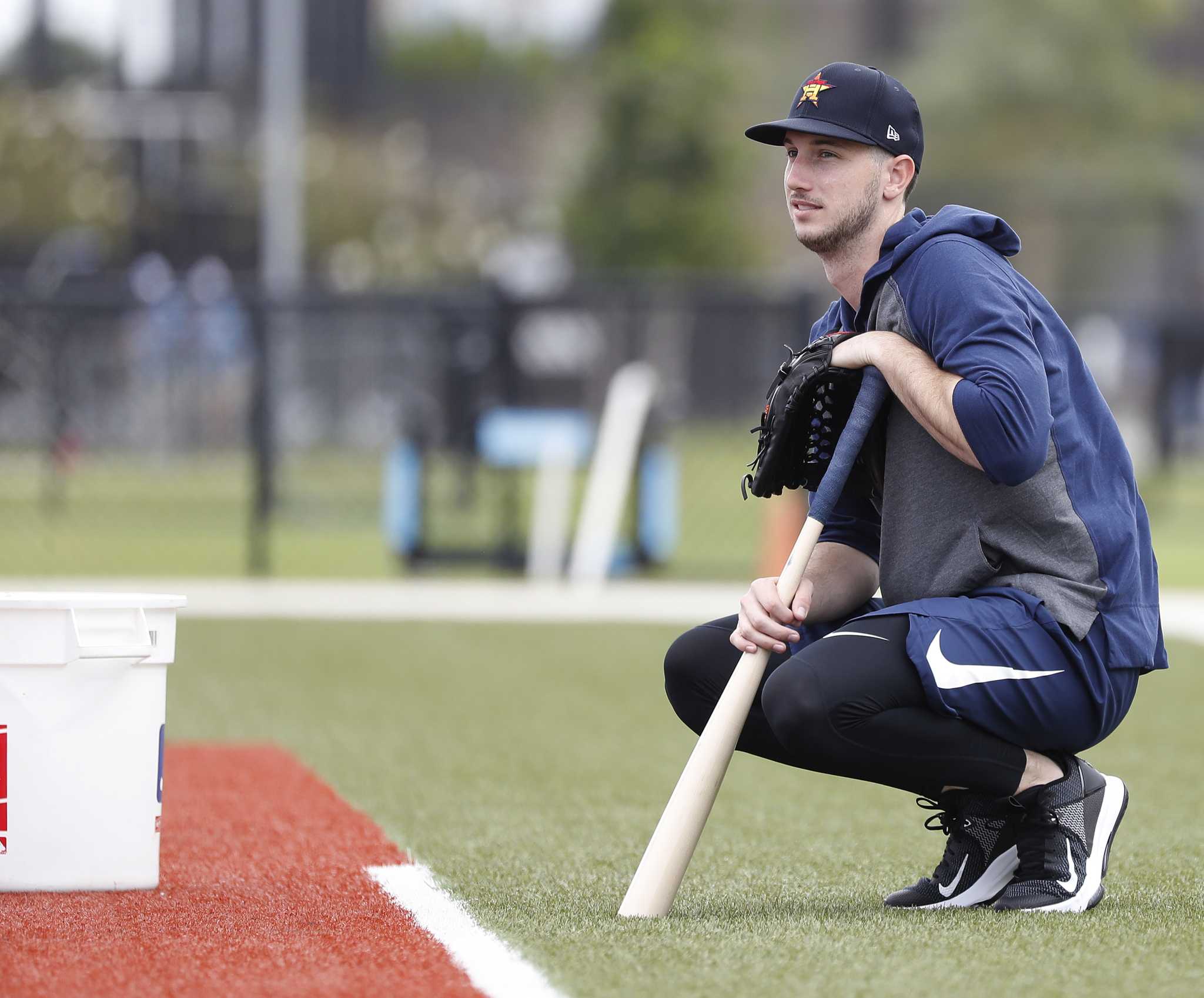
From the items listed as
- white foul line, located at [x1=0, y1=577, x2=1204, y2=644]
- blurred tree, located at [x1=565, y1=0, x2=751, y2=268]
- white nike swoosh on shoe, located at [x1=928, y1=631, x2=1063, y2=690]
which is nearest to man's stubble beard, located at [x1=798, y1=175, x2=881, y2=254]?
white nike swoosh on shoe, located at [x1=928, y1=631, x2=1063, y2=690]

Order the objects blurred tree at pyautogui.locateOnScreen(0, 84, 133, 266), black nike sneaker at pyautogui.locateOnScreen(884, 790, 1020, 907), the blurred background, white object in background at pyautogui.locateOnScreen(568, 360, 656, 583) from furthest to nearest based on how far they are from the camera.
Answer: blurred tree at pyautogui.locateOnScreen(0, 84, 133, 266)
the blurred background
white object in background at pyautogui.locateOnScreen(568, 360, 656, 583)
black nike sneaker at pyautogui.locateOnScreen(884, 790, 1020, 907)

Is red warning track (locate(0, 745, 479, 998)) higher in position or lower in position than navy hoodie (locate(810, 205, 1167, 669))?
lower

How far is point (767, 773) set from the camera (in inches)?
241

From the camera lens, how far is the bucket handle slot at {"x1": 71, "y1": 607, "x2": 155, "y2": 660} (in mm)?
3953

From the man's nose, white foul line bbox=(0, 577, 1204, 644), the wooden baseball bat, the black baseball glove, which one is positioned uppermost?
the man's nose

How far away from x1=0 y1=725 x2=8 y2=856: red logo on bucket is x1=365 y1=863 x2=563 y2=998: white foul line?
813 millimetres

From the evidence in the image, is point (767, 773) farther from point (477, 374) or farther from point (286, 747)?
point (477, 374)

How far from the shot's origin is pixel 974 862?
3971 millimetres

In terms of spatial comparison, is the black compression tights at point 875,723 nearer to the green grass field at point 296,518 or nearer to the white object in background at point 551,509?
the green grass field at point 296,518

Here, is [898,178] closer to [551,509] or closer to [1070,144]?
[551,509]

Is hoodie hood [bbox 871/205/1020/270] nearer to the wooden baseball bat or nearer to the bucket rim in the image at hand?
the wooden baseball bat

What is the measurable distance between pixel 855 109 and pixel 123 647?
1.93 meters

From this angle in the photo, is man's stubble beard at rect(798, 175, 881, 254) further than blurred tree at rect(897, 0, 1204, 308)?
No

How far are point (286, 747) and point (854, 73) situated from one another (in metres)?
3.59
